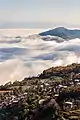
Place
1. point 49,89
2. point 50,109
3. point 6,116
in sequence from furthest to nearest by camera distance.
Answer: point 49,89
point 6,116
point 50,109

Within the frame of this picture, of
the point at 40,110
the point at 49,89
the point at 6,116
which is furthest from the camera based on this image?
the point at 49,89

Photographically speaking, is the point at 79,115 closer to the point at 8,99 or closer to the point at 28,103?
the point at 28,103

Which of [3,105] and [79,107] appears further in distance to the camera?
[3,105]

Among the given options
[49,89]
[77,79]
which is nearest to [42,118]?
[49,89]

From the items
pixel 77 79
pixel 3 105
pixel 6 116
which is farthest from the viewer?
pixel 77 79

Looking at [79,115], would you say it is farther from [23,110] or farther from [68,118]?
[23,110]

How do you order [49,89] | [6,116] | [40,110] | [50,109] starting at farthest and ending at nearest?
1. [49,89]
2. [6,116]
3. [40,110]
4. [50,109]

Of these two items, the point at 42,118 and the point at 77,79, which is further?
the point at 77,79

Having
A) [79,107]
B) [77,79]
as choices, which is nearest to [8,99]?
[79,107]

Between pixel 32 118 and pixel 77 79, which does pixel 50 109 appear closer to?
pixel 32 118
